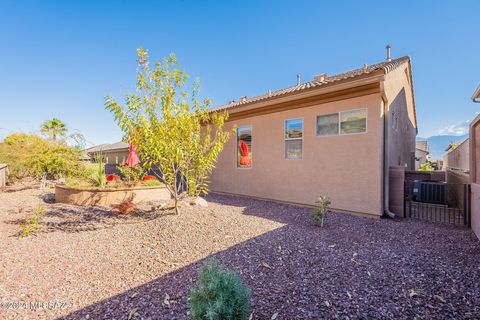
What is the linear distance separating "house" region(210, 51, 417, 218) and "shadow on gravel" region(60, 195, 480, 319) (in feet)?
6.72

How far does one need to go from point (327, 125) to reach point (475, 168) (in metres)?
3.89

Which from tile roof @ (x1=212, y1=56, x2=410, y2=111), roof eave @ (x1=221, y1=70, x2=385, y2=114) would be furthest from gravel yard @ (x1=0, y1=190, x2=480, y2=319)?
tile roof @ (x1=212, y1=56, x2=410, y2=111)

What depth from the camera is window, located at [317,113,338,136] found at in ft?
24.8

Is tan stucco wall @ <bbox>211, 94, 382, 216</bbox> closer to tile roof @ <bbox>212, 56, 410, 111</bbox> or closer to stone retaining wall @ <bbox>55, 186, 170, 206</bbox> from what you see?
tile roof @ <bbox>212, 56, 410, 111</bbox>

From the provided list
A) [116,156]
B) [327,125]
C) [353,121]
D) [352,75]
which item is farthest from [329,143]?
[116,156]

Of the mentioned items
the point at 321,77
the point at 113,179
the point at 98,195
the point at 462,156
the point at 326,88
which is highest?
the point at 321,77

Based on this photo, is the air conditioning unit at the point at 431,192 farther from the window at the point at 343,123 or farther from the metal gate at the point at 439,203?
the window at the point at 343,123

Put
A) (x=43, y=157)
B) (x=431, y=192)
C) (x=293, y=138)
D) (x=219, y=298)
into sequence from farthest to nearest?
(x=43, y=157) < (x=293, y=138) < (x=431, y=192) < (x=219, y=298)

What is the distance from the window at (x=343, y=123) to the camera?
23.1ft

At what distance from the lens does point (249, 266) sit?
357 centimetres

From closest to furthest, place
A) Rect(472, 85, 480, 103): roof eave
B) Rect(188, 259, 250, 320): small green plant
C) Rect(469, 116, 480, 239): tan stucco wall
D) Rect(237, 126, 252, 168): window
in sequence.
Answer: Rect(188, 259, 250, 320): small green plant < Rect(469, 116, 480, 239): tan stucco wall < Rect(472, 85, 480, 103): roof eave < Rect(237, 126, 252, 168): window

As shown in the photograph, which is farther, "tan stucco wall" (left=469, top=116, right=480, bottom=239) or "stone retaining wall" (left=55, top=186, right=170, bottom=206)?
"stone retaining wall" (left=55, top=186, right=170, bottom=206)

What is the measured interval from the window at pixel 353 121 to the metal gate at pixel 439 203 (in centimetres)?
282

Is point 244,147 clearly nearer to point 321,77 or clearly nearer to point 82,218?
point 321,77
